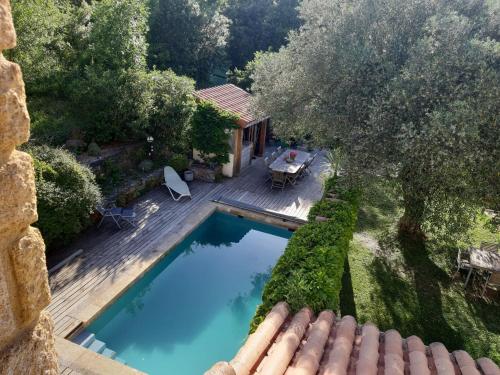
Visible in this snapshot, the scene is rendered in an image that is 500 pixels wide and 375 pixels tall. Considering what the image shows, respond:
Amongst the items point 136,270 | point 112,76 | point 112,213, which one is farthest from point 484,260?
point 112,76

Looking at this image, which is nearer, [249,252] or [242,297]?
[242,297]

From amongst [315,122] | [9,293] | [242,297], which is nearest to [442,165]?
[315,122]

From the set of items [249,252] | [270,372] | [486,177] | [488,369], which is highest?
[486,177]

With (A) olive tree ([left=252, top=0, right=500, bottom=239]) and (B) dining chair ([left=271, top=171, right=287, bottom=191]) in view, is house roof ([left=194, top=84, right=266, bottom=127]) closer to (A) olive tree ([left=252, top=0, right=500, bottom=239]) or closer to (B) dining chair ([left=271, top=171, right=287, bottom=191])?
(B) dining chair ([left=271, top=171, right=287, bottom=191])

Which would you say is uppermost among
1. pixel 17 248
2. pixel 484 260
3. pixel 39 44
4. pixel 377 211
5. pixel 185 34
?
pixel 17 248

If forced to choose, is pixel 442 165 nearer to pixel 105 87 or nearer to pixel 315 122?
pixel 315 122

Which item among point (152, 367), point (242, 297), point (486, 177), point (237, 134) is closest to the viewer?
point (152, 367)

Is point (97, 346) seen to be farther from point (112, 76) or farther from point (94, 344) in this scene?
point (112, 76)
